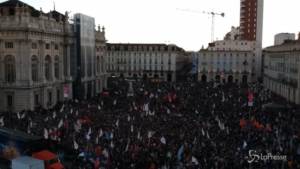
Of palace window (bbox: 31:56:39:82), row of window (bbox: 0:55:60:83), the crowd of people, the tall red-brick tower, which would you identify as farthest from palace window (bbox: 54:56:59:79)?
the tall red-brick tower

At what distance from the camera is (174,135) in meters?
30.7

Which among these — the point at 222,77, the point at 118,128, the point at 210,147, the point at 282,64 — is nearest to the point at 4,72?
the point at 118,128

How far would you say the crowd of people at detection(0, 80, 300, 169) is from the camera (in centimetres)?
2417

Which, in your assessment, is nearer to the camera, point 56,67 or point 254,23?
point 56,67

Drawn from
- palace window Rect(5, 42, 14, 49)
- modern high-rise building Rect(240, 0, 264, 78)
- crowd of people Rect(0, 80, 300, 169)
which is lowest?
crowd of people Rect(0, 80, 300, 169)

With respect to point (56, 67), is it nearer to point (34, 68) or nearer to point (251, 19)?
point (34, 68)

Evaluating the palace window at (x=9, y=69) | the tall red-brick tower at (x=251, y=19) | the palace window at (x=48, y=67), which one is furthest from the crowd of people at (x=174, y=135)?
the tall red-brick tower at (x=251, y=19)

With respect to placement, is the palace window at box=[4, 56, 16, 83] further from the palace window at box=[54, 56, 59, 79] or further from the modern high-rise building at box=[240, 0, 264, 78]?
the modern high-rise building at box=[240, 0, 264, 78]

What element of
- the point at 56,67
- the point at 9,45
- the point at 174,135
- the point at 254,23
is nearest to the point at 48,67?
the point at 56,67

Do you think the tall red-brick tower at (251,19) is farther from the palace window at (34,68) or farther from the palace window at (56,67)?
the palace window at (34,68)

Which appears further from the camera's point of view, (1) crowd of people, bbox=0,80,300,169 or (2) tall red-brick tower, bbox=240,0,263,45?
(2) tall red-brick tower, bbox=240,0,263,45

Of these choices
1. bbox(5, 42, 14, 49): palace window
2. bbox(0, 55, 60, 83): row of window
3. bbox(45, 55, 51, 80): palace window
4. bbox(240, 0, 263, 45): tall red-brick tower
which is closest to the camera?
bbox(5, 42, 14, 49): palace window

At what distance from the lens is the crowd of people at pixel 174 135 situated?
952 inches

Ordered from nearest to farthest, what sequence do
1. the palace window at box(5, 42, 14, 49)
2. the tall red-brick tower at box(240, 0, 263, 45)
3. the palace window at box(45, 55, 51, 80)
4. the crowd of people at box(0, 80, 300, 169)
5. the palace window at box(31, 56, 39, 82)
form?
1. the crowd of people at box(0, 80, 300, 169)
2. the palace window at box(5, 42, 14, 49)
3. the palace window at box(31, 56, 39, 82)
4. the palace window at box(45, 55, 51, 80)
5. the tall red-brick tower at box(240, 0, 263, 45)
